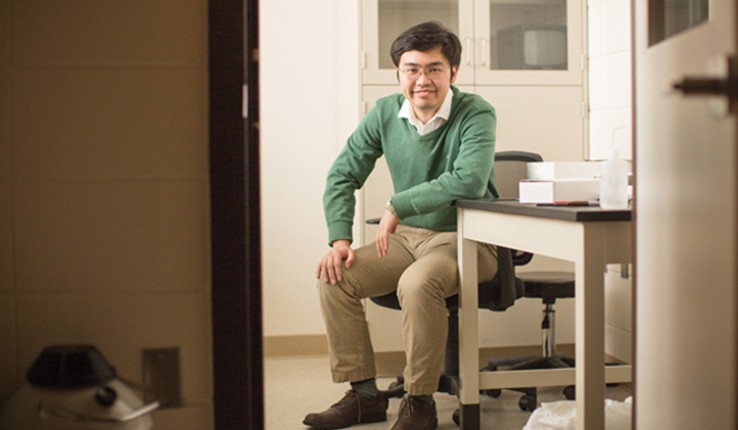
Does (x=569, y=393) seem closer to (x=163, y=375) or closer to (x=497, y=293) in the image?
(x=497, y=293)

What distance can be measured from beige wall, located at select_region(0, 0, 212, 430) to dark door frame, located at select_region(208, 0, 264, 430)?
2 cm

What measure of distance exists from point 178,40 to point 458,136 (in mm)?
1644

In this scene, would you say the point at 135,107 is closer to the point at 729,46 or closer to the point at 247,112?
the point at 247,112

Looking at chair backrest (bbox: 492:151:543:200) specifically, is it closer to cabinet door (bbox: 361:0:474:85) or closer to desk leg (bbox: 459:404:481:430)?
cabinet door (bbox: 361:0:474:85)

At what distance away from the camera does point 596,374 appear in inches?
79.4

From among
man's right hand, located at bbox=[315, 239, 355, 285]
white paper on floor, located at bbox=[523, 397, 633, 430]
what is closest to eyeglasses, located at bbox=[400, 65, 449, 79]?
man's right hand, located at bbox=[315, 239, 355, 285]

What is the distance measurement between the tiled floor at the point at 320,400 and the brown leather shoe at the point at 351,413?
30mm

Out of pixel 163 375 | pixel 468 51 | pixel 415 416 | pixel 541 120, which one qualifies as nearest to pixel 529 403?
pixel 415 416

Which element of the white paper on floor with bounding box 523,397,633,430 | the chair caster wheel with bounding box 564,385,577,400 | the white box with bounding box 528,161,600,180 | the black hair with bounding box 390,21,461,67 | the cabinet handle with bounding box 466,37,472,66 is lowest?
the chair caster wheel with bounding box 564,385,577,400

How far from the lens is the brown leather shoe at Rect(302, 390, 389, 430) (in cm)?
287

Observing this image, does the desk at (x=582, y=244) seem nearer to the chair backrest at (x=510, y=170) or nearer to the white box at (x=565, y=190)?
the white box at (x=565, y=190)

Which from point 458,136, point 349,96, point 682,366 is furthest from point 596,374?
point 349,96

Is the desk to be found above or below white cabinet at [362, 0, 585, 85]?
below

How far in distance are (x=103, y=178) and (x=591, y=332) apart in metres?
1.14
